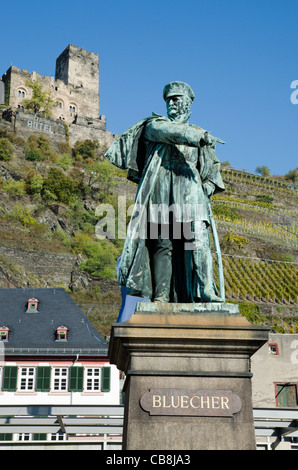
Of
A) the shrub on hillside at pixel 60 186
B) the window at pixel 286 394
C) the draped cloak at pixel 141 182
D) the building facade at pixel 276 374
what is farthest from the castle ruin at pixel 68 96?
the draped cloak at pixel 141 182

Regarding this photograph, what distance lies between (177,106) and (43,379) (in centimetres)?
2106

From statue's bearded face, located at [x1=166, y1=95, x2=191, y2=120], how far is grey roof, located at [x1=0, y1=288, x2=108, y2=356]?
68.9 ft

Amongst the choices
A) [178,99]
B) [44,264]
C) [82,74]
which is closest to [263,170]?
[82,74]

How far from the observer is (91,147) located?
7175cm

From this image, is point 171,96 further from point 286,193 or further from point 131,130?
point 286,193

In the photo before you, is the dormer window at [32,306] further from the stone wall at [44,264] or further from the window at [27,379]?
the stone wall at [44,264]

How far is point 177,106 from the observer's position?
547 centimetres

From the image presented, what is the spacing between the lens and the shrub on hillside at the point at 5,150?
6209 cm

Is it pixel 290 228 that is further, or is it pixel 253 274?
pixel 290 228

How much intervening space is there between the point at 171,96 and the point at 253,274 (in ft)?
157

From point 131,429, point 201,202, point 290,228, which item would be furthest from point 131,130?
point 290,228

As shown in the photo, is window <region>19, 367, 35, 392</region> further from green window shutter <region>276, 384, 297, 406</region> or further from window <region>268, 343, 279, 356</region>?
green window shutter <region>276, 384, 297, 406</region>

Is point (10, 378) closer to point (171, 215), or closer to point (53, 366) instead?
point (53, 366)

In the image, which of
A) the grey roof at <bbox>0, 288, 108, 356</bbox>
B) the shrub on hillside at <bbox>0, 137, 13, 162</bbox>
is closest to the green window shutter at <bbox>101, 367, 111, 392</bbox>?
the grey roof at <bbox>0, 288, 108, 356</bbox>
